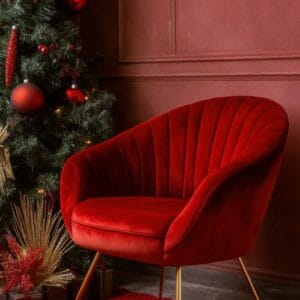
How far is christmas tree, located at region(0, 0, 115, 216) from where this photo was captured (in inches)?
104

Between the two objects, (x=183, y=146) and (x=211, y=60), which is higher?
(x=211, y=60)

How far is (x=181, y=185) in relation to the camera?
2629 mm

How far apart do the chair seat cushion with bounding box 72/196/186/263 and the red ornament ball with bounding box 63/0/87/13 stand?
96 centimetres

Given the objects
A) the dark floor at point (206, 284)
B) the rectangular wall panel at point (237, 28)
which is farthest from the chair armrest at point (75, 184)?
the rectangular wall panel at point (237, 28)

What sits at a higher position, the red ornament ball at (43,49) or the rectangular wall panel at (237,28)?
the rectangular wall panel at (237,28)

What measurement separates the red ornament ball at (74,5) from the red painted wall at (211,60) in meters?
0.36

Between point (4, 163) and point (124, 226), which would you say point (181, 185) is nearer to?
point (124, 226)

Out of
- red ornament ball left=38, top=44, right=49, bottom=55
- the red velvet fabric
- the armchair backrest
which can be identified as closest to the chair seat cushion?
the red velvet fabric

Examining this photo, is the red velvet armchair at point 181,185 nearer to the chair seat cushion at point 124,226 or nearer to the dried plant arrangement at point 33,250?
the chair seat cushion at point 124,226

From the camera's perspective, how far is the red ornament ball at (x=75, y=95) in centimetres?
275

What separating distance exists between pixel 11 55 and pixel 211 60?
87cm

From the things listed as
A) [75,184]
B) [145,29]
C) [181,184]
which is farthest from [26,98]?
[145,29]

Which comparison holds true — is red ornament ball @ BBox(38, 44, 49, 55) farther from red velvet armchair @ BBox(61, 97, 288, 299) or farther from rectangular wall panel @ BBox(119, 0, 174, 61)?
rectangular wall panel @ BBox(119, 0, 174, 61)

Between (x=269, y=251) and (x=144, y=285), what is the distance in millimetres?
589
